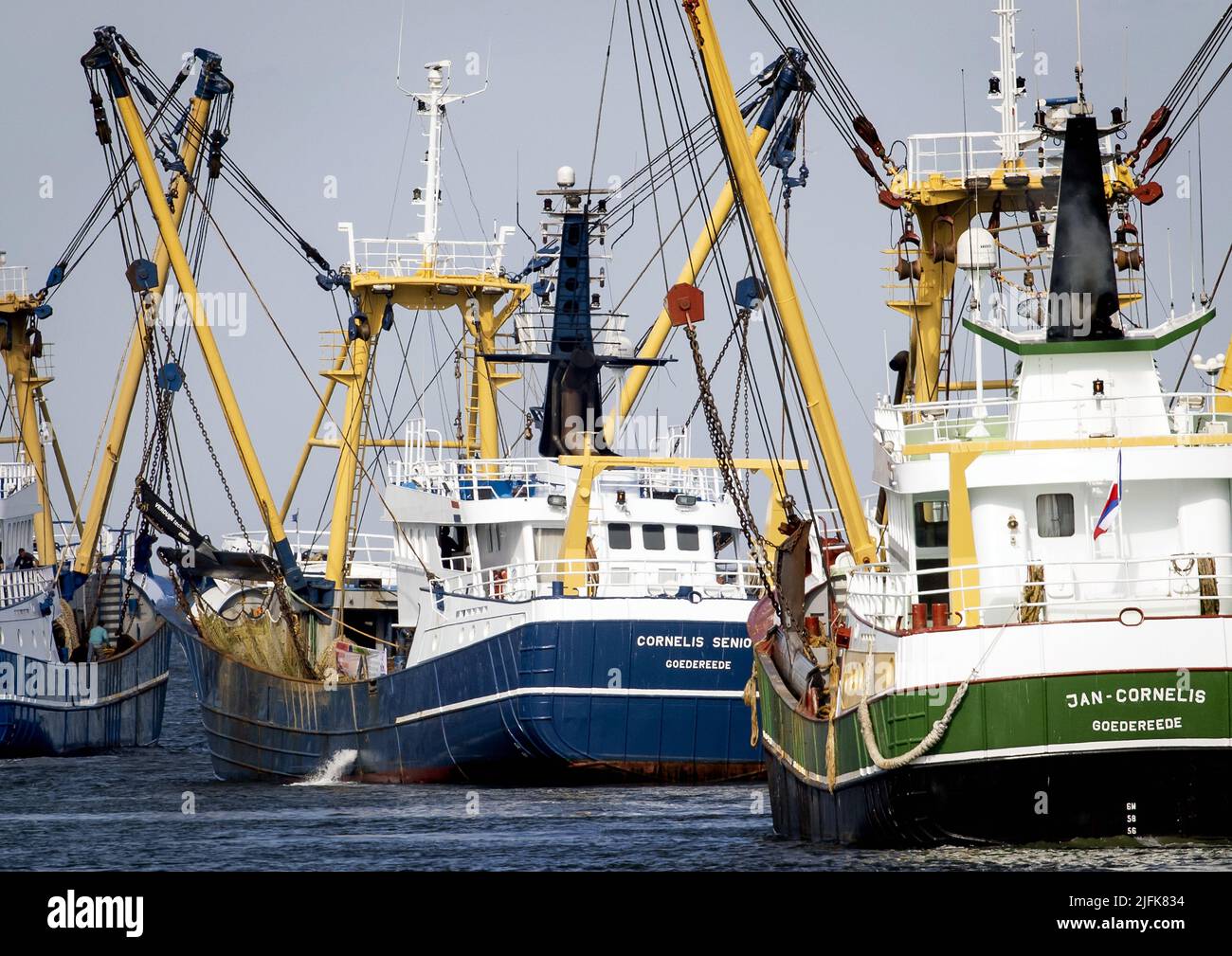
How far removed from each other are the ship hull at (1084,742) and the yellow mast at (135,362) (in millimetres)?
33587

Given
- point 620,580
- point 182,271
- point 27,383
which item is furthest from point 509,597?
point 27,383

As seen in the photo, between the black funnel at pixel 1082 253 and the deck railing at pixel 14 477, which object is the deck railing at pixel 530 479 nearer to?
the black funnel at pixel 1082 253

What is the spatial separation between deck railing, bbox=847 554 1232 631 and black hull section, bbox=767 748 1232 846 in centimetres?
155

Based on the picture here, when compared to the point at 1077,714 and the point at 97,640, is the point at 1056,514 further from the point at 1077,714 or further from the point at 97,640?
the point at 97,640

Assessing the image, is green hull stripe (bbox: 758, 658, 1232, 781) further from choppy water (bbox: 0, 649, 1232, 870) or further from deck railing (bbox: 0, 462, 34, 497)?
deck railing (bbox: 0, 462, 34, 497)

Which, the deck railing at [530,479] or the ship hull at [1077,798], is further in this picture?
the deck railing at [530,479]

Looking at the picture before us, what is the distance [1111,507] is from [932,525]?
3867mm

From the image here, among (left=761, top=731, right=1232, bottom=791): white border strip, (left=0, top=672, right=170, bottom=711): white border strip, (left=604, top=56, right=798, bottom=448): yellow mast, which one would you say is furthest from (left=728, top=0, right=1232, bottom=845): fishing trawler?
(left=0, top=672, right=170, bottom=711): white border strip

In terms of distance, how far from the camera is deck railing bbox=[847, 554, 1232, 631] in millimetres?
20750

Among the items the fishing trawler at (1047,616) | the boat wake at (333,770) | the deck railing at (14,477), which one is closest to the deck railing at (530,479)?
the boat wake at (333,770)

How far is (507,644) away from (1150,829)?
663 inches

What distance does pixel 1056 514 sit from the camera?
902 inches

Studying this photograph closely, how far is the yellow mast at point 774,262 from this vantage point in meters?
30.7

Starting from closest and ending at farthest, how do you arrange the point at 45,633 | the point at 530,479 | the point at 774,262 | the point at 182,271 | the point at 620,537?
1. the point at 774,262
2. the point at 620,537
3. the point at 530,479
4. the point at 182,271
5. the point at 45,633
